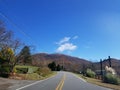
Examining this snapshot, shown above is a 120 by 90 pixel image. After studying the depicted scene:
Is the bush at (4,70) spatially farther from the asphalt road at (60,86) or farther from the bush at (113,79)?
the bush at (113,79)

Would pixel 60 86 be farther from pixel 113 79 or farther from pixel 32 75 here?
pixel 32 75

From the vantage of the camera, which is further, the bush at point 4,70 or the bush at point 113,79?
the bush at point 113,79

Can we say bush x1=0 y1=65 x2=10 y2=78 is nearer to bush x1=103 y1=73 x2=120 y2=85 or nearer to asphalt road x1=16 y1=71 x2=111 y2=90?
asphalt road x1=16 y1=71 x2=111 y2=90

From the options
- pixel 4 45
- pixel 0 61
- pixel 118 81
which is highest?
pixel 4 45

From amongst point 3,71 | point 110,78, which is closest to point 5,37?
point 3,71

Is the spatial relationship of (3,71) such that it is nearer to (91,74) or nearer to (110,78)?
(110,78)

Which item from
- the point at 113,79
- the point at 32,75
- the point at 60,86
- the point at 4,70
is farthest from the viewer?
the point at 32,75

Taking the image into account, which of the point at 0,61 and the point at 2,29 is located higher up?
the point at 2,29

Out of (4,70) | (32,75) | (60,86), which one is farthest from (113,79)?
(4,70)

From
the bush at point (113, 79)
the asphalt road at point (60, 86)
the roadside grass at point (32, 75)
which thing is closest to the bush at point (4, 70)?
the roadside grass at point (32, 75)

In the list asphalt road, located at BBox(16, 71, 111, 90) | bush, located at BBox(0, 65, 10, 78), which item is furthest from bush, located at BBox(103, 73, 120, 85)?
bush, located at BBox(0, 65, 10, 78)

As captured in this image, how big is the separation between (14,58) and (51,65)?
73.8 metres

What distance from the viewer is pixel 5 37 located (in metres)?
38.8

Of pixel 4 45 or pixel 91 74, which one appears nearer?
pixel 4 45
